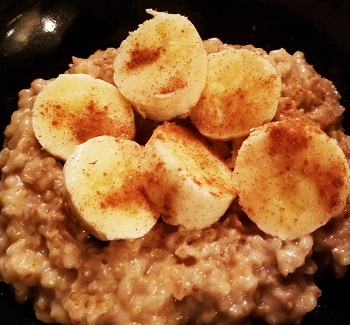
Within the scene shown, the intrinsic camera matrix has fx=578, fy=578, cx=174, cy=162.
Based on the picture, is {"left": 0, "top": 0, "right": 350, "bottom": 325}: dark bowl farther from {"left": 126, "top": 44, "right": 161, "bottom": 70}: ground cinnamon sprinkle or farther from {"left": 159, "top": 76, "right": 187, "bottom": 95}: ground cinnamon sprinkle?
{"left": 159, "top": 76, "right": 187, "bottom": 95}: ground cinnamon sprinkle

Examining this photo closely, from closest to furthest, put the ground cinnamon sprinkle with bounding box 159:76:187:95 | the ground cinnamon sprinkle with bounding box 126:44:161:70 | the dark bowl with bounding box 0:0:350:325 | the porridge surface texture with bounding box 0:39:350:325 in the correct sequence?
the porridge surface texture with bounding box 0:39:350:325 → the ground cinnamon sprinkle with bounding box 159:76:187:95 → the ground cinnamon sprinkle with bounding box 126:44:161:70 → the dark bowl with bounding box 0:0:350:325

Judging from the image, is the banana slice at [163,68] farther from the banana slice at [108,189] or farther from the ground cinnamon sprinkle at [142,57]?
the banana slice at [108,189]

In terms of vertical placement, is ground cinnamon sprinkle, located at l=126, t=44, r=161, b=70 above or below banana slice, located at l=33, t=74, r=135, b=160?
above

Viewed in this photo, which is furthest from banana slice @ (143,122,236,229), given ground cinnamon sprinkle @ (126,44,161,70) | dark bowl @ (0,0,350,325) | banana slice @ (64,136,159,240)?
dark bowl @ (0,0,350,325)

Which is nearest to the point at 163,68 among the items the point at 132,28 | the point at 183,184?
the point at 183,184

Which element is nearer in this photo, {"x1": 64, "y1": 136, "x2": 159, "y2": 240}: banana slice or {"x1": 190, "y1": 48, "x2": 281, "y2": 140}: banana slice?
{"x1": 64, "y1": 136, "x2": 159, "y2": 240}: banana slice

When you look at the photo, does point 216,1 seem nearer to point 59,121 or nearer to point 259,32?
point 259,32
